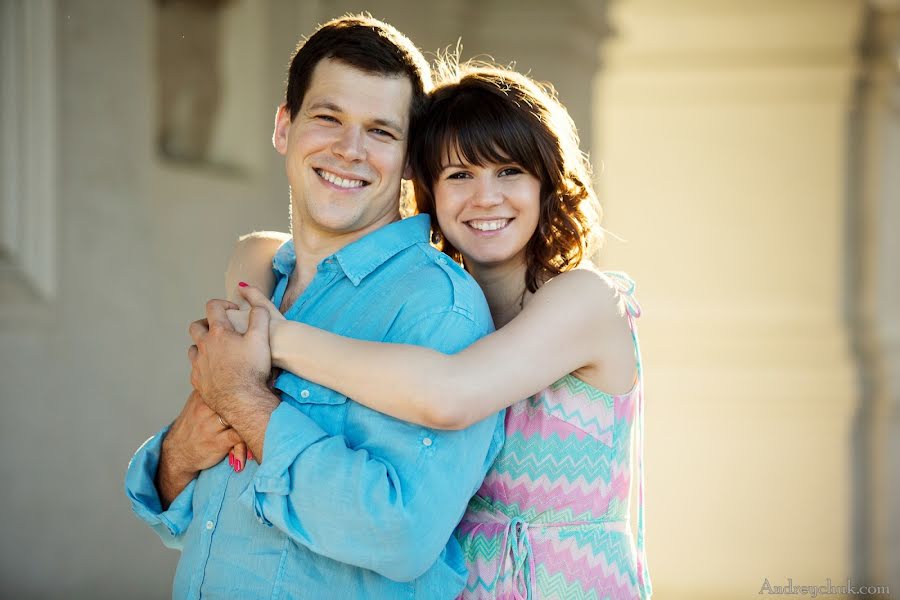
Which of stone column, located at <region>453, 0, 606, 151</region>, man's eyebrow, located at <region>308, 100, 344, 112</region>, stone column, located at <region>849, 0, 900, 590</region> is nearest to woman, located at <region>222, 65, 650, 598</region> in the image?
man's eyebrow, located at <region>308, 100, 344, 112</region>

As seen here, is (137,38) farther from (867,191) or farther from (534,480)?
(867,191)

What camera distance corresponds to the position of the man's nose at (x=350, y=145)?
210 cm

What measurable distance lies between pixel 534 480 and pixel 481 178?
0.65 meters

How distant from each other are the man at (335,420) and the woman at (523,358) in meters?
0.07

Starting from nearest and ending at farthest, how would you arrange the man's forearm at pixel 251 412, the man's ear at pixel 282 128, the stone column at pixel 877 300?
1. the man's forearm at pixel 251 412
2. the man's ear at pixel 282 128
3. the stone column at pixel 877 300

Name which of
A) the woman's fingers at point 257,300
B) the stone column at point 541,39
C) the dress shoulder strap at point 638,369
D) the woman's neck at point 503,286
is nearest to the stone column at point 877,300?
the stone column at point 541,39

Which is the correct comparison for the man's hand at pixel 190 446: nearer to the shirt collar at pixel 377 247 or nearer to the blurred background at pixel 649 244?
the shirt collar at pixel 377 247

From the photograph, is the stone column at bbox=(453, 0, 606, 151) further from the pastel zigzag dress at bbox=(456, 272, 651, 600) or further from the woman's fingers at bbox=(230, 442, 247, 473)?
the woman's fingers at bbox=(230, 442, 247, 473)

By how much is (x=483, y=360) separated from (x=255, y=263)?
0.78m

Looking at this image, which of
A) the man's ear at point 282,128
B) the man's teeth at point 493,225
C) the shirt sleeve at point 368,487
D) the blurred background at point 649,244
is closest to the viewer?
the shirt sleeve at point 368,487

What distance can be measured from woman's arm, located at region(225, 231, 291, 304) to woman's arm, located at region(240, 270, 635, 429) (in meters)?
0.31

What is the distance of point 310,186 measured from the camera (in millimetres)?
2172

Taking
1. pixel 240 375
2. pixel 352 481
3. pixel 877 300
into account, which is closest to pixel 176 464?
pixel 240 375

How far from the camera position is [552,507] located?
2105mm
